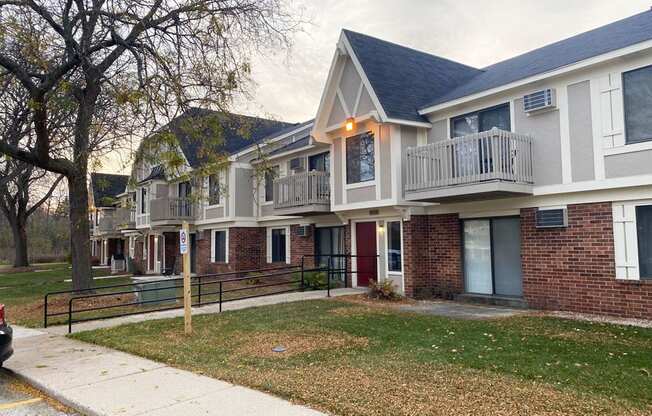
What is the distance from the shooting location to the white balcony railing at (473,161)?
10.8 metres

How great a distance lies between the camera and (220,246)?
23266mm

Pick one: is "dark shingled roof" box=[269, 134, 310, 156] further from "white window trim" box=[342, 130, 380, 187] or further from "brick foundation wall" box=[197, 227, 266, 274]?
"brick foundation wall" box=[197, 227, 266, 274]

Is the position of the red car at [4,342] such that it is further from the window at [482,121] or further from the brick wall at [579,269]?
the window at [482,121]

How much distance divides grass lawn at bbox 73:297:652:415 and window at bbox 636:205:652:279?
1.57 meters

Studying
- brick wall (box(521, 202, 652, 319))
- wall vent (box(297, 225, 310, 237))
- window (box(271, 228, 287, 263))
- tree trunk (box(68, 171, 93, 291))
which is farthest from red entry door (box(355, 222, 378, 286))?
tree trunk (box(68, 171, 93, 291))

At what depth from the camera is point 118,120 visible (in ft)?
43.5

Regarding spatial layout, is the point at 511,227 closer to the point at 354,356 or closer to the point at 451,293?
the point at 451,293

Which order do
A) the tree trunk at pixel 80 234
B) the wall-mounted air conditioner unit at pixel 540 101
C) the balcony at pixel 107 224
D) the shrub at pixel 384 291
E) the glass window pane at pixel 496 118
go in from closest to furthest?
the wall-mounted air conditioner unit at pixel 540 101, the glass window pane at pixel 496 118, the shrub at pixel 384 291, the tree trunk at pixel 80 234, the balcony at pixel 107 224

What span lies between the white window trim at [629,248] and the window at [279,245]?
13.2 m

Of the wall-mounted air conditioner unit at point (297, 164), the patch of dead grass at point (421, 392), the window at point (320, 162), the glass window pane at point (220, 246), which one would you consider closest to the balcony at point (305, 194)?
the window at point (320, 162)

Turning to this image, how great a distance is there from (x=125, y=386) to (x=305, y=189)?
11.4 m

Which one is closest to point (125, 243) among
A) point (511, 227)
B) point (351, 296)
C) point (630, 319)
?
point (351, 296)

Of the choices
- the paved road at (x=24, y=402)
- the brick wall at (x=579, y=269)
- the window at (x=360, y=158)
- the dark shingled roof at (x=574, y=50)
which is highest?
the dark shingled roof at (x=574, y=50)

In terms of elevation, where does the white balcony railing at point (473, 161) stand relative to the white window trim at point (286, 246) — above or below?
above
